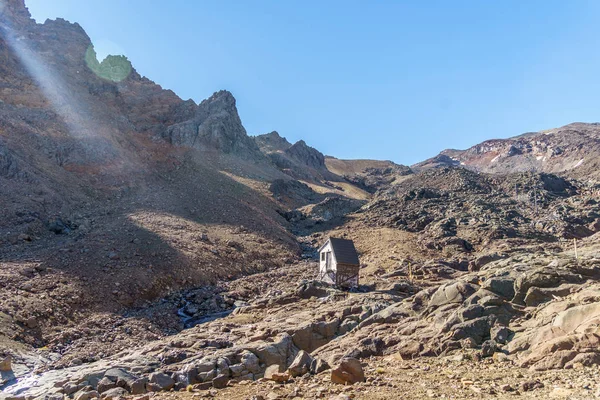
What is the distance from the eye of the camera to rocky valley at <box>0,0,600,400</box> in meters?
12.0

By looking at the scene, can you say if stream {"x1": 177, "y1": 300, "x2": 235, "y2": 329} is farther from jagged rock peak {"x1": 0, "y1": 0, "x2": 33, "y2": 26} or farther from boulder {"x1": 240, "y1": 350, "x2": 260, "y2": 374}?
jagged rock peak {"x1": 0, "y1": 0, "x2": 33, "y2": 26}

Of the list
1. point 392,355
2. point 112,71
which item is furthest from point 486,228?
point 112,71

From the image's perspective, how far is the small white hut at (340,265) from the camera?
94.9 feet

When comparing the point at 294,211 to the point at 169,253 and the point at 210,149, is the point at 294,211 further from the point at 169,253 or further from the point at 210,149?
the point at 169,253

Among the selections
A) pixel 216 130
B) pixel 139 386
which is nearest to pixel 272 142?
pixel 216 130

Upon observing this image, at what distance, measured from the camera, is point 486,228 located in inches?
1630

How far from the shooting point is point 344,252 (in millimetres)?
30047

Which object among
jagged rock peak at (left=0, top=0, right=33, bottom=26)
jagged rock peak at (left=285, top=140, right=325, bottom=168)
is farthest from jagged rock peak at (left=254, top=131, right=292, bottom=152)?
jagged rock peak at (left=0, top=0, right=33, bottom=26)

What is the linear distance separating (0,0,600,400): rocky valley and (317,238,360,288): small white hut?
3.72 ft

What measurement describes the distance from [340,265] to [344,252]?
1.16m

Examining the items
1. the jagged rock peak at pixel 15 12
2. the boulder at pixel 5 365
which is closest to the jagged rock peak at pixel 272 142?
the jagged rock peak at pixel 15 12

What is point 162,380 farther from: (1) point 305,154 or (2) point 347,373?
(1) point 305,154

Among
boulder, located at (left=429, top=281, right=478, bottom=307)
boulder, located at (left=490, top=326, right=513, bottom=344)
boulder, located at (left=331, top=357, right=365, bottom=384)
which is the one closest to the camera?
boulder, located at (left=331, top=357, right=365, bottom=384)

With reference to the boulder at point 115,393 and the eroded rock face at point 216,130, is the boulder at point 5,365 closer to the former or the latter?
the boulder at point 115,393
